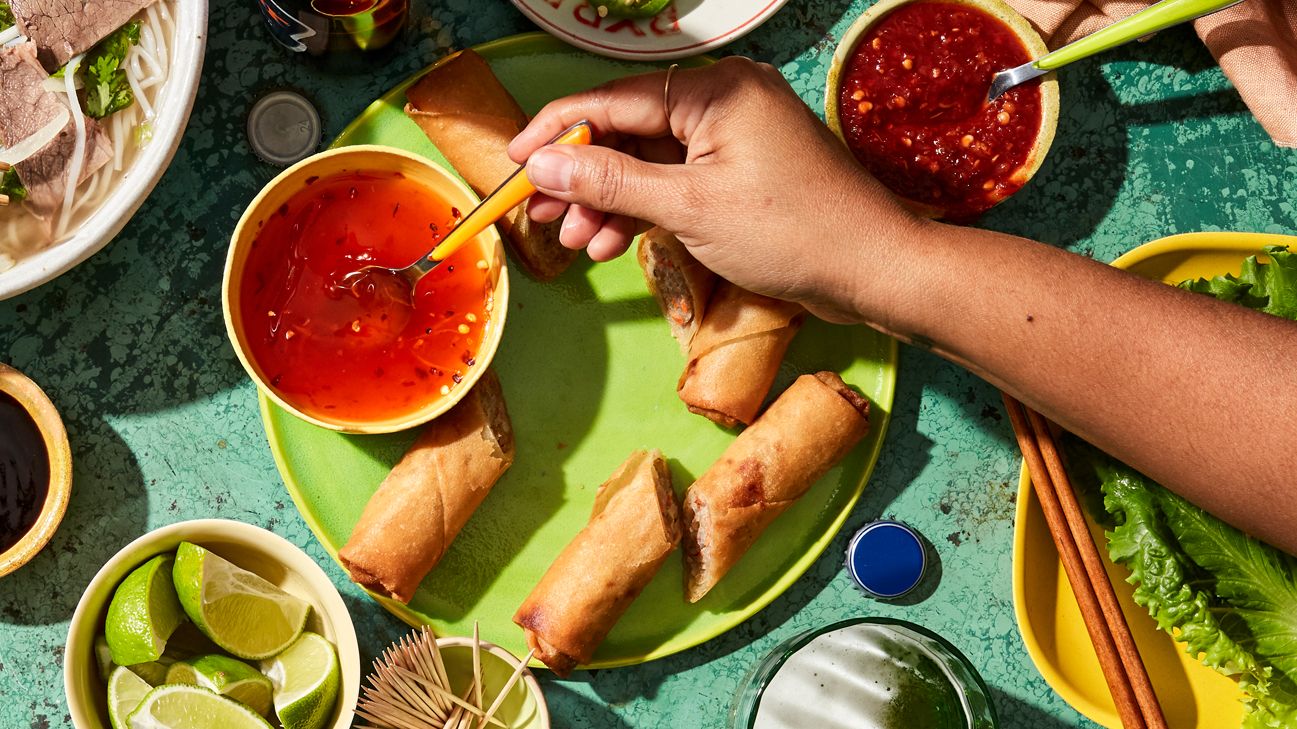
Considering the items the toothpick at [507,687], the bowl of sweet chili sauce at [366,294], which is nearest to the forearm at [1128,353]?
the bowl of sweet chili sauce at [366,294]

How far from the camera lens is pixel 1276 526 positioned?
A: 2197mm

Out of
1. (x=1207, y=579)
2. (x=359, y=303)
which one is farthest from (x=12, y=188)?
(x=1207, y=579)

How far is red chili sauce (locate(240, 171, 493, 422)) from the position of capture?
244cm

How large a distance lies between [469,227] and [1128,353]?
5.02 ft

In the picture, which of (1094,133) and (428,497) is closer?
(428,497)

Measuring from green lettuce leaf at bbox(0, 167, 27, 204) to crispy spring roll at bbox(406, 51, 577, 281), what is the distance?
95 centimetres

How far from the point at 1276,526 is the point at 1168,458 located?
0.90ft

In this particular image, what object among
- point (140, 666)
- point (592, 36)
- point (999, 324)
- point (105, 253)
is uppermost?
point (592, 36)

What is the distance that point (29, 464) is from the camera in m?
2.53

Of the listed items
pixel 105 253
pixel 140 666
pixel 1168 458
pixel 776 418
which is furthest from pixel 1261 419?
pixel 105 253

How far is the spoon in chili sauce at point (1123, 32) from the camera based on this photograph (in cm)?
239

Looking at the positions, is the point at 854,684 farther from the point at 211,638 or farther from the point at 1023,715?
the point at 211,638

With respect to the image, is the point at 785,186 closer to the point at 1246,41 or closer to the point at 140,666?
the point at 1246,41

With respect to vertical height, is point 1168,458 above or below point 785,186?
below
